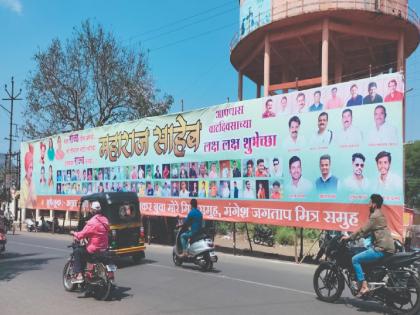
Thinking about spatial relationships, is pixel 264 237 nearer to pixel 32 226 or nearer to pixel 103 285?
pixel 103 285

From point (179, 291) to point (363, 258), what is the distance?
340 centimetres

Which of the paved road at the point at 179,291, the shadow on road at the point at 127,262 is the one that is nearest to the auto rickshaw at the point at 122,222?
the shadow on road at the point at 127,262

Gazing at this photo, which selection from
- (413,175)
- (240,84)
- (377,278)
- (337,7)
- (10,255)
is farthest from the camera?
(413,175)

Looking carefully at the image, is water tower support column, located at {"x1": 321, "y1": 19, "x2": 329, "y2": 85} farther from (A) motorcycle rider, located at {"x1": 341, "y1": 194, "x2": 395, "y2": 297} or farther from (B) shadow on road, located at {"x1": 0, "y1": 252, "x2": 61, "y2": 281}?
(A) motorcycle rider, located at {"x1": 341, "y1": 194, "x2": 395, "y2": 297}

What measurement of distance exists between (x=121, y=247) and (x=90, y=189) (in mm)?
10902

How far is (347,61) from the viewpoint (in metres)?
35.3

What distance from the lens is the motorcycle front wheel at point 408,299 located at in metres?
6.83

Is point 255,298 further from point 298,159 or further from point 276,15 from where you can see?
point 276,15

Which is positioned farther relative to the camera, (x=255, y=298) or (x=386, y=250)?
(x=255, y=298)

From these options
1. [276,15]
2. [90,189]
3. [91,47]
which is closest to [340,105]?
[90,189]

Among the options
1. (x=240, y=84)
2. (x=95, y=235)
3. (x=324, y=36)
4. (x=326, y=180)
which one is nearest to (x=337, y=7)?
(x=324, y=36)

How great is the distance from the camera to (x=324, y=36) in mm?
28016

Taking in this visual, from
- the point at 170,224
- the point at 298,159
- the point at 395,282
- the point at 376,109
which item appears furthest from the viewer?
the point at 170,224

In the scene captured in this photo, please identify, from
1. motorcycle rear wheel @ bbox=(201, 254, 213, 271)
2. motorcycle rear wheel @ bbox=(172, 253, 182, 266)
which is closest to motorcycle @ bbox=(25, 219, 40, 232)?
motorcycle rear wheel @ bbox=(172, 253, 182, 266)
